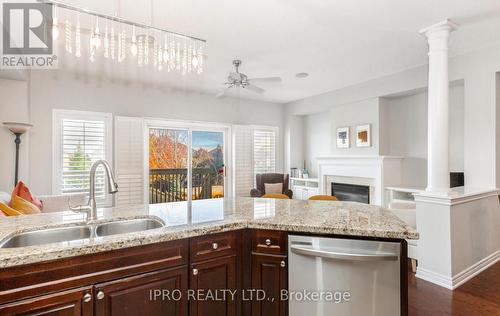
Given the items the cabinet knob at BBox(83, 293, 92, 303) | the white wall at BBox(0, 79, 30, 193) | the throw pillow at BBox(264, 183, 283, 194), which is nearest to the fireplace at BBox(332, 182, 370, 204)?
the throw pillow at BBox(264, 183, 283, 194)

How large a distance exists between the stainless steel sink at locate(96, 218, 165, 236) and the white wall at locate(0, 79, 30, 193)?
10.5 ft

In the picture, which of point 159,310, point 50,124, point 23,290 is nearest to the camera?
point 23,290

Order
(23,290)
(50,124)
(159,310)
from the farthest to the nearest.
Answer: (50,124) < (159,310) < (23,290)

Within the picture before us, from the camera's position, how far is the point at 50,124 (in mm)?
4289

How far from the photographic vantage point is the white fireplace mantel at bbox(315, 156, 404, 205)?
4.72 m

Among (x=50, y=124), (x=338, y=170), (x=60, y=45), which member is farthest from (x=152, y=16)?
(x=338, y=170)

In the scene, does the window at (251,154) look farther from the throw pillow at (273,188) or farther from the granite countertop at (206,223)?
the granite countertop at (206,223)

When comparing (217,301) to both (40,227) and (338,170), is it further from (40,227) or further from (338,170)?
(338,170)

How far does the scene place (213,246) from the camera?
1.59 metres

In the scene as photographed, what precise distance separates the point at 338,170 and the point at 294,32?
3.31 metres

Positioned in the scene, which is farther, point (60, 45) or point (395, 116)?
point (395, 116)

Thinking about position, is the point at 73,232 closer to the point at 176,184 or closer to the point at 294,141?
the point at 176,184

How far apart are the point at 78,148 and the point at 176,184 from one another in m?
1.84

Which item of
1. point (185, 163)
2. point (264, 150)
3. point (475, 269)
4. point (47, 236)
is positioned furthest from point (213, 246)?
point (264, 150)
